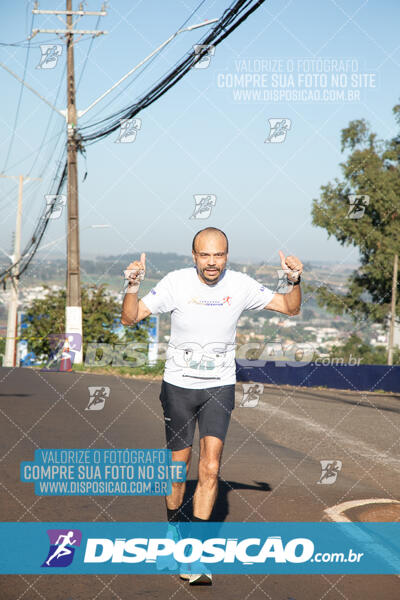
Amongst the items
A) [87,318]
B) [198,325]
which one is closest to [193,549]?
[198,325]

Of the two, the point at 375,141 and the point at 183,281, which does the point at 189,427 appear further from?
the point at 375,141

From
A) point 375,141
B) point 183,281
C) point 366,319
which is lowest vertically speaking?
point 366,319

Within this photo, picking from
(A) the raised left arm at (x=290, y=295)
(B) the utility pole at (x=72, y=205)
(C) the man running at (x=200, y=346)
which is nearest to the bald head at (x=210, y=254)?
(C) the man running at (x=200, y=346)

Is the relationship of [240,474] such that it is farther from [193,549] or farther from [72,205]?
[72,205]

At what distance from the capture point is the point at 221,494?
265 inches

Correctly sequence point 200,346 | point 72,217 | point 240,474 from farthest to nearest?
point 72,217 < point 240,474 < point 200,346

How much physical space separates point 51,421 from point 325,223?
112 feet

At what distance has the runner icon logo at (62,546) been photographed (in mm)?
4859

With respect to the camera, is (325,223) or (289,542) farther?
(325,223)

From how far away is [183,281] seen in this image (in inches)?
194

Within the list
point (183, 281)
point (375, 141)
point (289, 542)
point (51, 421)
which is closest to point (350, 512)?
point (289, 542)

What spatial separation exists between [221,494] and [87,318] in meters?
30.1

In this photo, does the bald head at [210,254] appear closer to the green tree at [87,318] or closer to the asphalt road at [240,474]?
the asphalt road at [240,474]

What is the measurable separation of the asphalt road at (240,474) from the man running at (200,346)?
0.69 m
